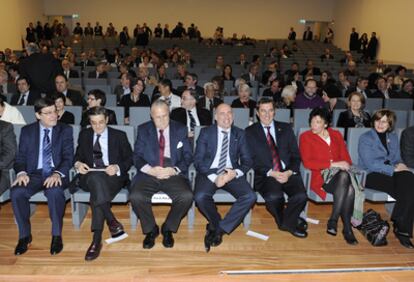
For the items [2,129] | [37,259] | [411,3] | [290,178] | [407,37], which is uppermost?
[411,3]

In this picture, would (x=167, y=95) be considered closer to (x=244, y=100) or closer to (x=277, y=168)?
(x=244, y=100)

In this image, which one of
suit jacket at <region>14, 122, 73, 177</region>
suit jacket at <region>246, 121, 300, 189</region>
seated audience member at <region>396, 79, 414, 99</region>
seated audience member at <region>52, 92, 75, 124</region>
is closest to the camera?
suit jacket at <region>14, 122, 73, 177</region>

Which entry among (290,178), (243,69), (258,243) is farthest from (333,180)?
(243,69)

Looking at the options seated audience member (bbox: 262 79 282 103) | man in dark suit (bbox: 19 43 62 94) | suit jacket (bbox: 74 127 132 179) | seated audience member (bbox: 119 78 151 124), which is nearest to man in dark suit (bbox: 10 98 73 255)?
suit jacket (bbox: 74 127 132 179)

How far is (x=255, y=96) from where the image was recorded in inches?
279

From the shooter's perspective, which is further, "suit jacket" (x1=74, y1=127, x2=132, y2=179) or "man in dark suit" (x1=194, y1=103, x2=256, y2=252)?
"suit jacket" (x1=74, y1=127, x2=132, y2=179)

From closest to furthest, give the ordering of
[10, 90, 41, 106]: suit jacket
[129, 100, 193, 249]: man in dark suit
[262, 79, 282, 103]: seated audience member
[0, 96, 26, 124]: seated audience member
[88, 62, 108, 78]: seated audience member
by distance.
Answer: [129, 100, 193, 249]: man in dark suit
[0, 96, 26, 124]: seated audience member
[10, 90, 41, 106]: suit jacket
[262, 79, 282, 103]: seated audience member
[88, 62, 108, 78]: seated audience member

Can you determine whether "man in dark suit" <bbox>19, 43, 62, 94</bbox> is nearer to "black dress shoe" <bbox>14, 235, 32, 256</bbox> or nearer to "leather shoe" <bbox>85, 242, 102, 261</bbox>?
"black dress shoe" <bbox>14, 235, 32, 256</bbox>

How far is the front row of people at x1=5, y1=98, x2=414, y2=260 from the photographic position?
10.7 ft

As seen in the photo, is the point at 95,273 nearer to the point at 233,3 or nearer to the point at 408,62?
the point at 408,62

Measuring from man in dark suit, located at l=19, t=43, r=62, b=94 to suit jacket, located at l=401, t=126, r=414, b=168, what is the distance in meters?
4.64

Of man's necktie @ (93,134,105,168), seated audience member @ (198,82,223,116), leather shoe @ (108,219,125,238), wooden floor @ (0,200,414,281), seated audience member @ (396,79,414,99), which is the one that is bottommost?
wooden floor @ (0,200,414,281)

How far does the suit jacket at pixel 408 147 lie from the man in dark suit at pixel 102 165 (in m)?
2.59

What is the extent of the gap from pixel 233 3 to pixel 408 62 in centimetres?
1053
